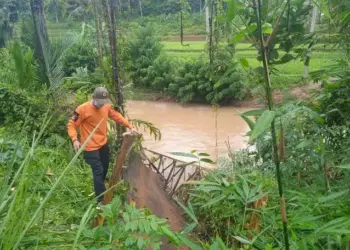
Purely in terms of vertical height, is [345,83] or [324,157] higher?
[345,83]

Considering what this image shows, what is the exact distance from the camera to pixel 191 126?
11898 mm

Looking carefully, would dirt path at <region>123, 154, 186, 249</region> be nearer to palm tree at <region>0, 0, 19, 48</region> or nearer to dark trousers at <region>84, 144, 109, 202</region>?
dark trousers at <region>84, 144, 109, 202</region>

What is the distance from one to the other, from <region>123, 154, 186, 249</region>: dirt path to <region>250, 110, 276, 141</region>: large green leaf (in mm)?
1692

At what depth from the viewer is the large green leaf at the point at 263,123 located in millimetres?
790

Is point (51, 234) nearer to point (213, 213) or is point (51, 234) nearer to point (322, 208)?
point (322, 208)

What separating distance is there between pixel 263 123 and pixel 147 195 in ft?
6.78

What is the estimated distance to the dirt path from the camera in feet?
8.42

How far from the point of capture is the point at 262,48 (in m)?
0.86

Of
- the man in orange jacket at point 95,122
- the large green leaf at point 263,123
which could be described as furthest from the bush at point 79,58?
the large green leaf at point 263,123

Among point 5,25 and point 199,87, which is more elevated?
point 5,25

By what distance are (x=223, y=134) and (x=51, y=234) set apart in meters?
9.83

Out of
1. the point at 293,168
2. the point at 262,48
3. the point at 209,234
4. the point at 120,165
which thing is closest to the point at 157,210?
the point at 209,234

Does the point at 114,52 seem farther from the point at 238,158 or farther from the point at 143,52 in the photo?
the point at 143,52

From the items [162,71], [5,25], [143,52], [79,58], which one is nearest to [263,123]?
[162,71]
